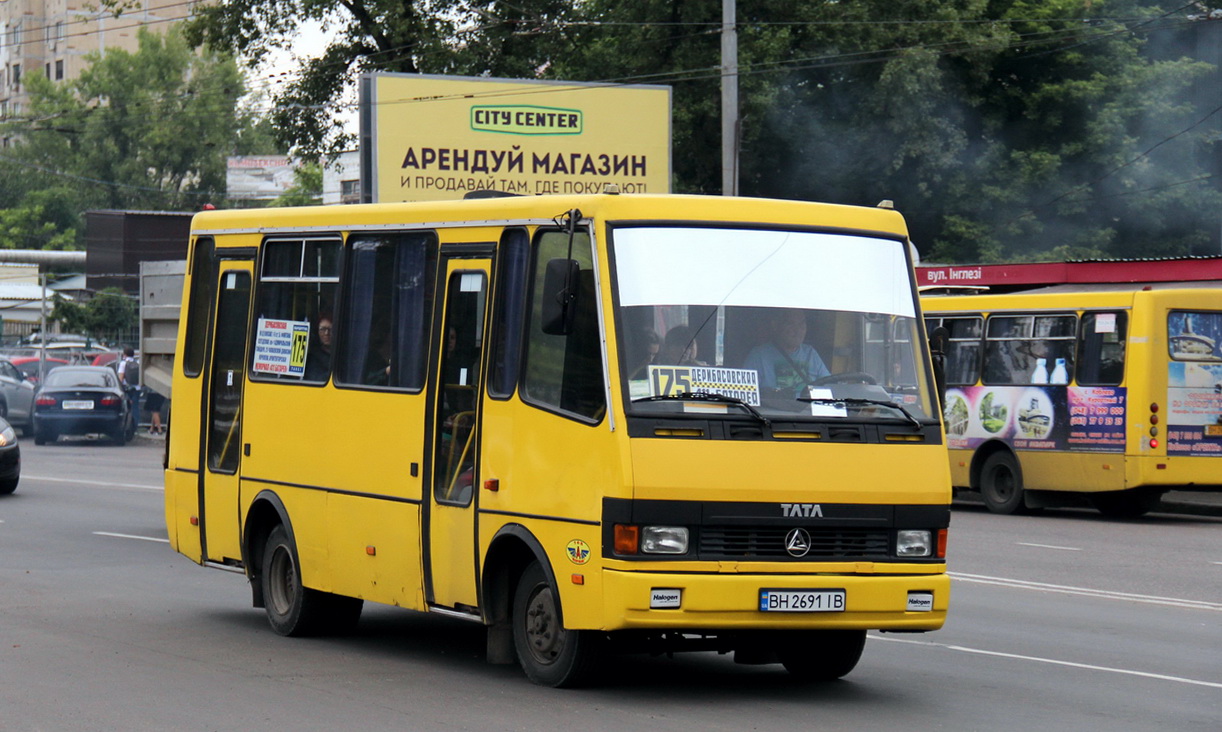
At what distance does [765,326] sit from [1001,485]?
1543 cm

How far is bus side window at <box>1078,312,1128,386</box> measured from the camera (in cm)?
2180

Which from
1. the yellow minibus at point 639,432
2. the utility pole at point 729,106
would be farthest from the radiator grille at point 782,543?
the utility pole at point 729,106

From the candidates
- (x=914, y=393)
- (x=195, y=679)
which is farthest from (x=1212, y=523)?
(x=195, y=679)

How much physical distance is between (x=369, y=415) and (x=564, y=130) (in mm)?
25043

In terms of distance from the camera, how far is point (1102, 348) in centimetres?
2200

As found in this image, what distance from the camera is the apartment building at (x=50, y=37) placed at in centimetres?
11712

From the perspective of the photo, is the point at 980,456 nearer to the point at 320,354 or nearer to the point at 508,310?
the point at 320,354

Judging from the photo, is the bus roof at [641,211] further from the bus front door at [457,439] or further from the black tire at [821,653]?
the black tire at [821,653]

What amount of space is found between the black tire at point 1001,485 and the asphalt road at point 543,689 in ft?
22.4

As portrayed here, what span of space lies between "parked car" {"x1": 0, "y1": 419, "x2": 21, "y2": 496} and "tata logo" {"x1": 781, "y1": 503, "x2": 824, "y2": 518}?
16.2 m

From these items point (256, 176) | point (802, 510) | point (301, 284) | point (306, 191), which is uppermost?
point (256, 176)

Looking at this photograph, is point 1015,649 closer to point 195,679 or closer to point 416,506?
point 416,506

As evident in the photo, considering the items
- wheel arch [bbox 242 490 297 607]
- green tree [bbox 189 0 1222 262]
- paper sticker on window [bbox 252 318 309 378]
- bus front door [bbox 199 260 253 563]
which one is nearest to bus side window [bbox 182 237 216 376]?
bus front door [bbox 199 260 253 563]

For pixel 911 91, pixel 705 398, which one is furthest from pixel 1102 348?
pixel 911 91
